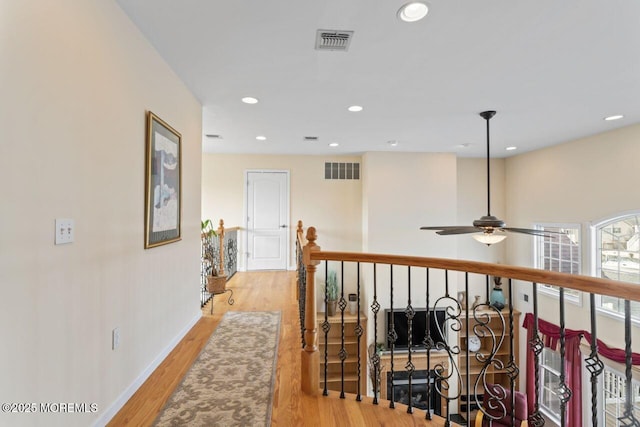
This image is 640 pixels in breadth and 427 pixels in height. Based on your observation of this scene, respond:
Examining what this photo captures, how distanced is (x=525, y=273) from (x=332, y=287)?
5.20m

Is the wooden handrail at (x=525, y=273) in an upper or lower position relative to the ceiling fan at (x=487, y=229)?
lower

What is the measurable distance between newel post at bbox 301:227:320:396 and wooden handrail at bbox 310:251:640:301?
7cm

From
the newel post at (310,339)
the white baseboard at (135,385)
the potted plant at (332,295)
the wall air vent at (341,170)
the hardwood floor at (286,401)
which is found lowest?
the potted plant at (332,295)

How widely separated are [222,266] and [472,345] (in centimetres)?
558

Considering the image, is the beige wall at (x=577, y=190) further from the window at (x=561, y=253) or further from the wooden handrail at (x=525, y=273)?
the wooden handrail at (x=525, y=273)

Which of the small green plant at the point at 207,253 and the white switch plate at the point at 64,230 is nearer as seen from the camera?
the white switch plate at the point at 64,230

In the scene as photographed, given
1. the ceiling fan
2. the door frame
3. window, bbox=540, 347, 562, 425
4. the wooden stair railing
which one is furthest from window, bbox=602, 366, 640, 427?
the door frame

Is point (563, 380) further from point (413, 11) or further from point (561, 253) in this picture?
point (561, 253)

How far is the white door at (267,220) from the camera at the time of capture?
6.57 meters

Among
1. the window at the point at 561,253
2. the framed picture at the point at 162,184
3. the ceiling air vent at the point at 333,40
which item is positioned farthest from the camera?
the window at the point at 561,253

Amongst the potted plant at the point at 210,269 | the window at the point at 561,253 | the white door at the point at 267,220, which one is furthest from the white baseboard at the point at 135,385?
the window at the point at 561,253

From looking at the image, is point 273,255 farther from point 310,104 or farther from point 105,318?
point 105,318

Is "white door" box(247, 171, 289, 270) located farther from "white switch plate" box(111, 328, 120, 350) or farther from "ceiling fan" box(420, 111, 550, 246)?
"white switch plate" box(111, 328, 120, 350)

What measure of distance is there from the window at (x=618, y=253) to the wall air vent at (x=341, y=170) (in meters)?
4.29
